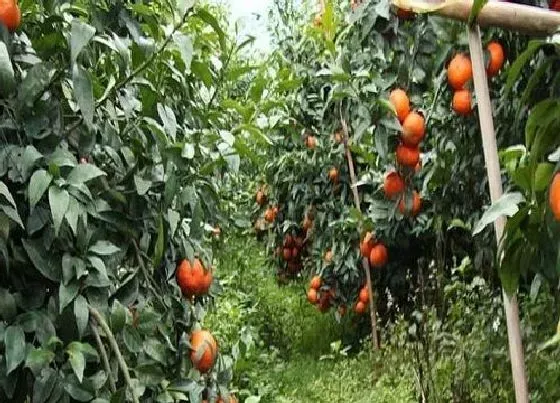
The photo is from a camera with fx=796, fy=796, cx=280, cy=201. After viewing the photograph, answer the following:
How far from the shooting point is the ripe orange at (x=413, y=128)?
87.4 inches

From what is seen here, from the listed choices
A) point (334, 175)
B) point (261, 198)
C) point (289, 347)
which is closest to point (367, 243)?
point (334, 175)

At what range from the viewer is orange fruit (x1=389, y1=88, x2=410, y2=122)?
7.35 ft

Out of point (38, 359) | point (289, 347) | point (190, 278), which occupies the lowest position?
point (38, 359)

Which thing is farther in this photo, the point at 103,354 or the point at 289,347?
the point at 289,347

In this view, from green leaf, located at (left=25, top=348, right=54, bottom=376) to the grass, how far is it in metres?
0.88

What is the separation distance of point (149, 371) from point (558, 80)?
0.90 m

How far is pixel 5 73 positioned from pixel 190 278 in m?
0.59

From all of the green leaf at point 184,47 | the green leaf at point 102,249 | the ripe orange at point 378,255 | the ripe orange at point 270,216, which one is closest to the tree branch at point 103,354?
the green leaf at point 102,249

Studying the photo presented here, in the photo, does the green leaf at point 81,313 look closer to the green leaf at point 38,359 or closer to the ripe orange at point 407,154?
the green leaf at point 38,359

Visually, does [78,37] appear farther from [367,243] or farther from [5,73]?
[367,243]

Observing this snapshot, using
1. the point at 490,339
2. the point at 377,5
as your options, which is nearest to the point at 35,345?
the point at 377,5

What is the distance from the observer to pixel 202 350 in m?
1.62

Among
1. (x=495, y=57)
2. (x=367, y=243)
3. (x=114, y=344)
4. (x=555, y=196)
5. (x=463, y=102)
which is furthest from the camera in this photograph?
(x=367, y=243)

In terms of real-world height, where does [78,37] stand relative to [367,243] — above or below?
below
